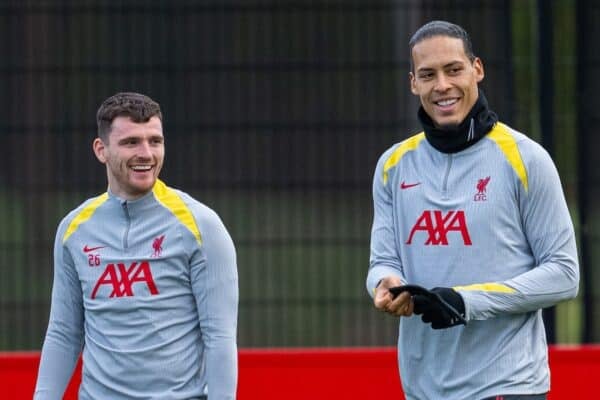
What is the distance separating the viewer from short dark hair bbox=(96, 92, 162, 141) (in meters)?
4.29

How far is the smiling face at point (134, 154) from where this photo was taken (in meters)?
4.26

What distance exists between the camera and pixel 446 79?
3.96 m

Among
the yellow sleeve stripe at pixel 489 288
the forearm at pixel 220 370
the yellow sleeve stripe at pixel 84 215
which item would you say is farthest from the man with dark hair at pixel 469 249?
the yellow sleeve stripe at pixel 84 215

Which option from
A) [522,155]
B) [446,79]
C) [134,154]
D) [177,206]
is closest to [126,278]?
[177,206]

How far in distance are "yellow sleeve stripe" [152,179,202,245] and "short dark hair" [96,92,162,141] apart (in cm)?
22

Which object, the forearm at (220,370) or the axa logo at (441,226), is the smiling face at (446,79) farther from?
the forearm at (220,370)

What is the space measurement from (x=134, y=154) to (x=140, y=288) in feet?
1.37

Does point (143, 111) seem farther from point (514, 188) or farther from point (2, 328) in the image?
point (2, 328)

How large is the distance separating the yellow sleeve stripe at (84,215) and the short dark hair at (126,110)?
0.20 metres

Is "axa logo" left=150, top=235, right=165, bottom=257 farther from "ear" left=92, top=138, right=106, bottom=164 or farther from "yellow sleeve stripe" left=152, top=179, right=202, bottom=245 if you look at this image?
"ear" left=92, top=138, right=106, bottom=164

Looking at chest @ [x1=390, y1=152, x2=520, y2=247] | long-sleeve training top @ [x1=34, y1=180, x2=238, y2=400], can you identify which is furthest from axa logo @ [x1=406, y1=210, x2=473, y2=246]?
long-sleeve training top @ [x1=34, y1=180, x2=238, y2=400]

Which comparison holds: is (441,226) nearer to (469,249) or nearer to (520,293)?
(469,249)

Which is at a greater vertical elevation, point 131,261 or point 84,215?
point 84,215

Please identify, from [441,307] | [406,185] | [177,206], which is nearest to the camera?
[441,307]
